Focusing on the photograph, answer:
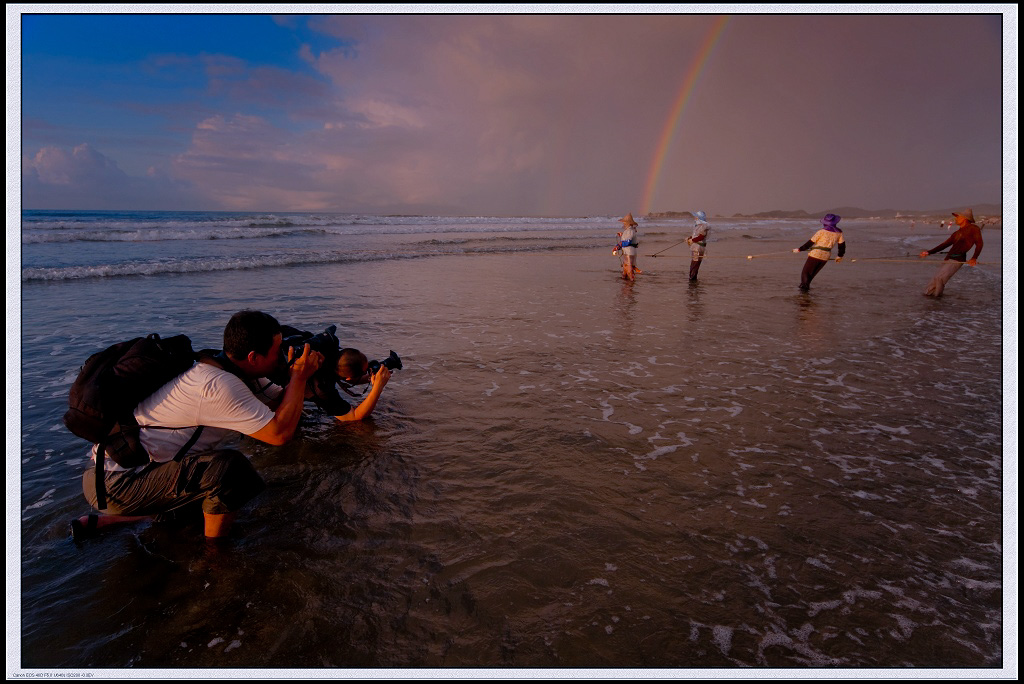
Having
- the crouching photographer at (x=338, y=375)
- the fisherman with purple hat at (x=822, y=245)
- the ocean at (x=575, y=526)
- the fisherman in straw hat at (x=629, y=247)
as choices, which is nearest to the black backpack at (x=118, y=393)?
the ocean at (x=575, y=526)

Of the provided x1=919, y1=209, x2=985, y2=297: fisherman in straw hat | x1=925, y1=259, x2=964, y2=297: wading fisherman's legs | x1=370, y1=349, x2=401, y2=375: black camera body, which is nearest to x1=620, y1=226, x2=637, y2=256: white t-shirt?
x1=919, y1=209, x2=985, y2=297: fisherman in straw hat

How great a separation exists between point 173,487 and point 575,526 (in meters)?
2.81

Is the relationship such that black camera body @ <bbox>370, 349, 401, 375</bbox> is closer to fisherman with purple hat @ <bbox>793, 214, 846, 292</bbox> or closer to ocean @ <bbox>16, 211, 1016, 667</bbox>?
ocean @ <bbox>16, 211, 1016, 667</bbox>

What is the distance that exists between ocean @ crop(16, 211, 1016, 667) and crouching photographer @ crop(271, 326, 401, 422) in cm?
23

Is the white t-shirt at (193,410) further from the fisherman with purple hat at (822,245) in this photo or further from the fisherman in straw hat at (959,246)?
the fisherman in straw hat at (959,246)

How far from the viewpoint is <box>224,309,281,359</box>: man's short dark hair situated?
3.49m

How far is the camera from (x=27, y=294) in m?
12.2

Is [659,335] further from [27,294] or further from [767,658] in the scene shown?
[27,294]

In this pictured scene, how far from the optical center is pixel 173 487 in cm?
342

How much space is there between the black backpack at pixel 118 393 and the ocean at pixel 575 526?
1.90 feet

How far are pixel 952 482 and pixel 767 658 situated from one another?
287 centimetres

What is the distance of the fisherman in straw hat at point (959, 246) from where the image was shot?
12.6m

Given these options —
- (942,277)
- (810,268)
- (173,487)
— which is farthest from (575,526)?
(942,277)

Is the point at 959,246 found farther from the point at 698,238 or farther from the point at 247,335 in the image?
the point at 247,335
